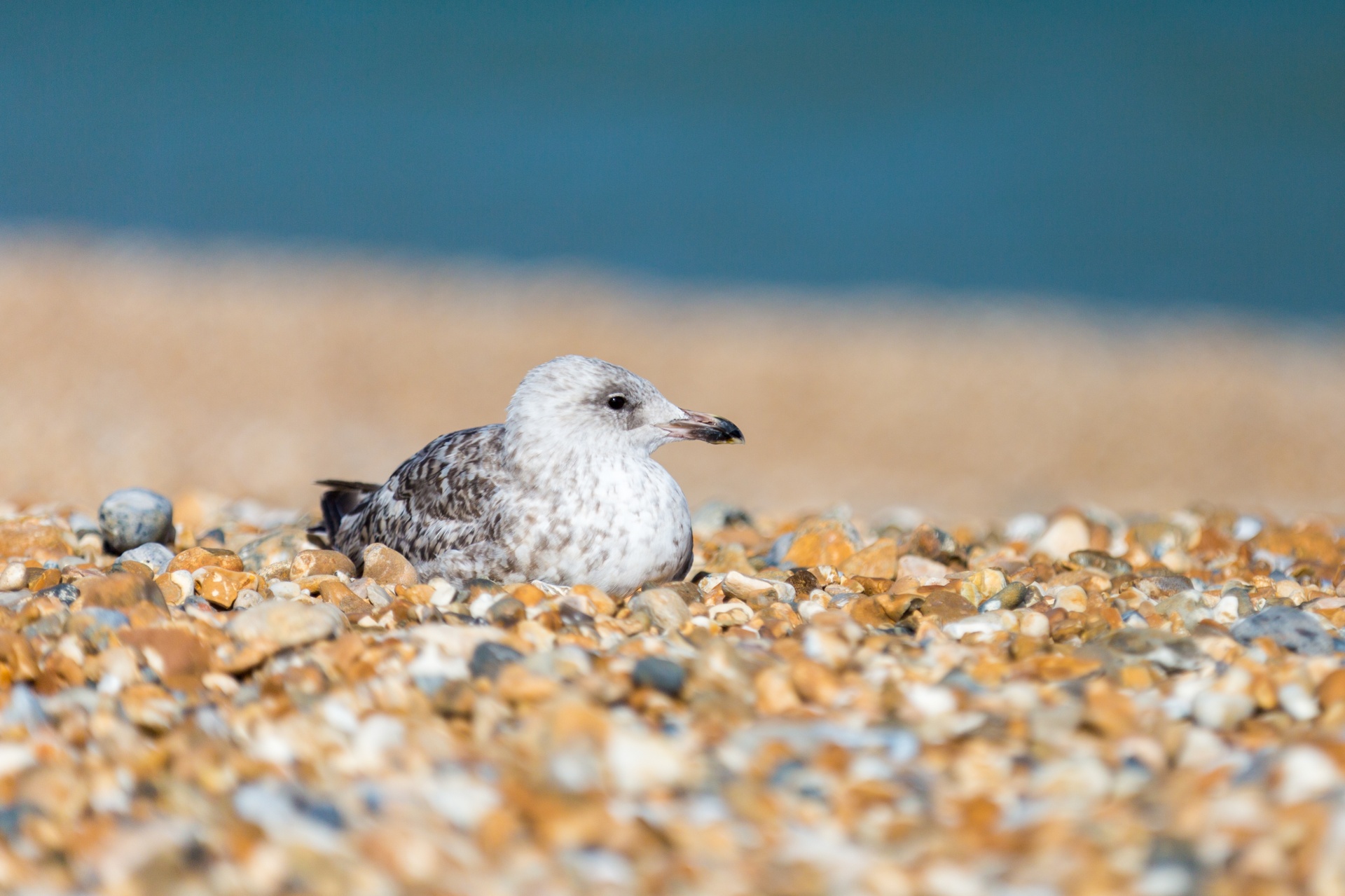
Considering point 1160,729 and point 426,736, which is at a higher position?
point 1160,729

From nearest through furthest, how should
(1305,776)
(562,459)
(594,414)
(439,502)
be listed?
(1305,776), (562,459), (594,414), (439,502)

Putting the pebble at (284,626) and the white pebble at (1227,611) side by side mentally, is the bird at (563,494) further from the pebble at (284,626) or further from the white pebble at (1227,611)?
the white pebble at (1227,611)

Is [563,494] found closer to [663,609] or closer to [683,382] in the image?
[663,609]

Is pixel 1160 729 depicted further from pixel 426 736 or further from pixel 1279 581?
pixel 1279 581

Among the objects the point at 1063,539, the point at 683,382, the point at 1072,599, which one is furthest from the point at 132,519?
the point at 683,382

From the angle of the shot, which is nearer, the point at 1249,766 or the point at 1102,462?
the point at 1249,766

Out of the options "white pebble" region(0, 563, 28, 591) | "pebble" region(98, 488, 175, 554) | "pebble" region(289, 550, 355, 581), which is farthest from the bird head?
"pebble" region(98, 488, 175, 554)

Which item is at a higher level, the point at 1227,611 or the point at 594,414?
the point at 594,414

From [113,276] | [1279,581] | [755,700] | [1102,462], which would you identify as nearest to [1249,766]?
[755,700]
